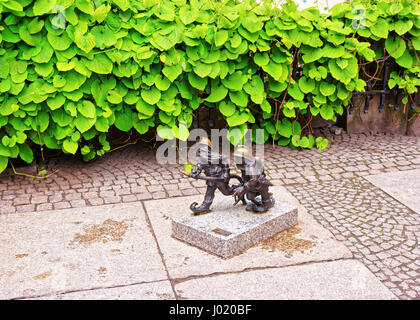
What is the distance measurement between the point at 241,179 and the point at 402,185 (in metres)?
1.99

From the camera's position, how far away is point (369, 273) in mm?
3398

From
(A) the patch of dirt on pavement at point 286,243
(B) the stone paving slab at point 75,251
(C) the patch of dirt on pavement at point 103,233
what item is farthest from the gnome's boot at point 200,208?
(C) the patch of dirt on pavement at point 103,233

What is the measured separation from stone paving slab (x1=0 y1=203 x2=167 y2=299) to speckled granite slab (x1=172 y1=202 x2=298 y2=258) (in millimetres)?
318

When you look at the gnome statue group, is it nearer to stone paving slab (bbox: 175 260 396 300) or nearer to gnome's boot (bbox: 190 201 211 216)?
gnome's boot (bbox: 190 201 211 216)

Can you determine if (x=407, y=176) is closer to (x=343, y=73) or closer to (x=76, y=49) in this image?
(x=343, y=73)

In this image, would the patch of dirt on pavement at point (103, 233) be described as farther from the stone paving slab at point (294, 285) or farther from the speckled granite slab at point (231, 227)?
the stone paving slab at point (294, 285)

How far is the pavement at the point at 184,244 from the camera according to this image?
10.7ft

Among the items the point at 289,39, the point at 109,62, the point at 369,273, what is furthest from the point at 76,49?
→ the point at 369,273

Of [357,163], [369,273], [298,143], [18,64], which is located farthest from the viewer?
[298,143]

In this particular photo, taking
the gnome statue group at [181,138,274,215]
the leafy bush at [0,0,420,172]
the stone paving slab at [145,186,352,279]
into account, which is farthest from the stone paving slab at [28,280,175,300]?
the leafy bush at [0,0,420,172]

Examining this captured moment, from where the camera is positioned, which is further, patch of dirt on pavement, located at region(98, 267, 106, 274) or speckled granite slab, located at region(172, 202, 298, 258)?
speckled granite slab, located at region(172, 202, 298, 258)

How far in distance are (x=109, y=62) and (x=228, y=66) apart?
4.23 ft

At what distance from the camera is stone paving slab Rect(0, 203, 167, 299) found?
332cm

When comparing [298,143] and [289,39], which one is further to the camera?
[298,143]
